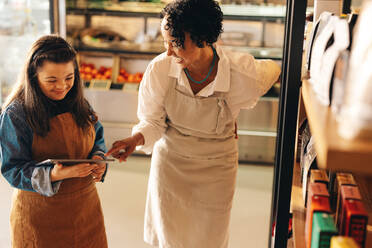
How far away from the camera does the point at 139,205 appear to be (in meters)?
3.86

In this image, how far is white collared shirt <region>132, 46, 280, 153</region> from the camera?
2.04 meters

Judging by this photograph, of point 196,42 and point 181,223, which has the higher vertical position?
point 196,42

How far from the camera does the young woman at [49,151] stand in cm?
179

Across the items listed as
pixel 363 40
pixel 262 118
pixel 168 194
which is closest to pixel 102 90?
pixel 262 118

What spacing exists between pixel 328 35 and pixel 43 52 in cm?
120

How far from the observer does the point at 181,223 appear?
219 centimetres

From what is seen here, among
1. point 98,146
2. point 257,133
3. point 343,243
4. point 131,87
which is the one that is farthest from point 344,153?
point 131,87

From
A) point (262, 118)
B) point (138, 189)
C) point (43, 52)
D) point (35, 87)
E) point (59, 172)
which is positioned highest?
point (43, 52)

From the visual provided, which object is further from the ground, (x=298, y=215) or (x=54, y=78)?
(x=54, y=78)

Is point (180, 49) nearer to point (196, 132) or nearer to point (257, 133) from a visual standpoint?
point (196, 132)

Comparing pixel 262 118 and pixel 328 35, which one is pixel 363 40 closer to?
pixel 328 35

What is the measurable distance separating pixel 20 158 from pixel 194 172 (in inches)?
31.8

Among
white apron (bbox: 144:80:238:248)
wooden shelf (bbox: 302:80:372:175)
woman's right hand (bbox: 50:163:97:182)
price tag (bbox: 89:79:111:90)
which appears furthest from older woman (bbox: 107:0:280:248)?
price tag (bbox: 89:79:111:90)

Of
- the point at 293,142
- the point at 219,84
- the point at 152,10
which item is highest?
the point at 152,10
